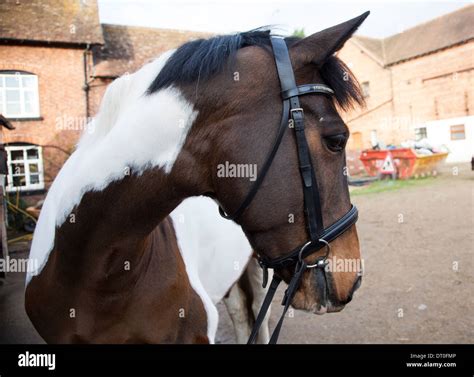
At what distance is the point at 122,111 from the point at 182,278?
798 mm

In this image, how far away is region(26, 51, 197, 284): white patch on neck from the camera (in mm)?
1081

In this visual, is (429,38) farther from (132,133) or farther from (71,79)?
(132,133)

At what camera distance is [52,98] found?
3752 mm

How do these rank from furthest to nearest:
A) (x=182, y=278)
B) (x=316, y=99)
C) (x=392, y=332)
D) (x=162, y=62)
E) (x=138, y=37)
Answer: (x=138, y=37)
(x=392, y=332)
(x=182, y=278)
(x=162, y=62)
(x=316, y=99)

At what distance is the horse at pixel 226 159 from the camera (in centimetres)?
106

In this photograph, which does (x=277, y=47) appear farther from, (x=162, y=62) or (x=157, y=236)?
(x=157, y=236)

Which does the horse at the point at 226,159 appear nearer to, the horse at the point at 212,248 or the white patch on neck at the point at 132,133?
the white patch on neck at the point at 132,133

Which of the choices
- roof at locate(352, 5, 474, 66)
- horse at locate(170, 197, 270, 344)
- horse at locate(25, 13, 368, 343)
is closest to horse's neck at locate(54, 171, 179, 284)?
horse at locate(25, 13, 368, 343)

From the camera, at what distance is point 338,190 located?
112cm

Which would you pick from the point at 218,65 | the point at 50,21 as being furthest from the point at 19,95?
the point at 218,65

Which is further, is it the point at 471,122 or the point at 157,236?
the point at 471,122

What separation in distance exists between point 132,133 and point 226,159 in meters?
0.32
